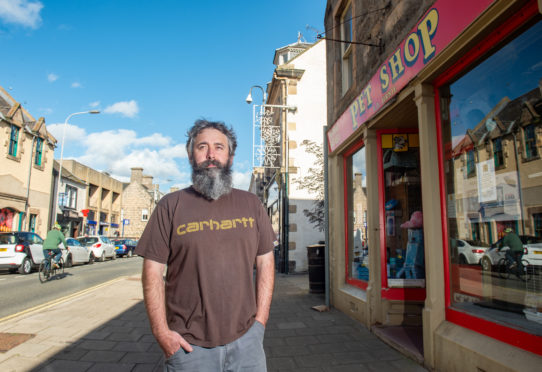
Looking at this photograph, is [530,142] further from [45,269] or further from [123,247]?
[123,247]

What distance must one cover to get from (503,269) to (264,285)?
2.50 meters

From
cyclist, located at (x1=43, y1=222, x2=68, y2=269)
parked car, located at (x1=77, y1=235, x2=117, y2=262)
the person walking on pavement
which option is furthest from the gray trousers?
parked car, located at (x1=77, y1=235, x2=117, y2=262)

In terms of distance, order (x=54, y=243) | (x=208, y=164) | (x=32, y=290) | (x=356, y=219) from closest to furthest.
→ (x=208, y=164), (x=356, y=219), (x=32, y=290), (x=54, y=243)

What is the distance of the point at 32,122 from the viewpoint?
24.4 m

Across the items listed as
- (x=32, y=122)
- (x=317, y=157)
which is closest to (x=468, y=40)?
(x=317, y=157)

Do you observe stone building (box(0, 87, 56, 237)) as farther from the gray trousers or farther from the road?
the gray trousers

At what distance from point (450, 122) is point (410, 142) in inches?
73.7

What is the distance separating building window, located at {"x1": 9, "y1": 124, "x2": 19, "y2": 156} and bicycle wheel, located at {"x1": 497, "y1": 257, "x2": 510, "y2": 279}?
25570mm

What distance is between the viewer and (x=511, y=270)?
3262mm

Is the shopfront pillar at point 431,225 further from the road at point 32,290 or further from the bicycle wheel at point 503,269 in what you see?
the road at point 32,290

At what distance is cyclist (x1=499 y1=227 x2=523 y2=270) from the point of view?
3205 millimetres

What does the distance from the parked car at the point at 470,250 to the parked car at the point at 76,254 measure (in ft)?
56.3

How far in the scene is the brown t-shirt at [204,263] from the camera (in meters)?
1.89

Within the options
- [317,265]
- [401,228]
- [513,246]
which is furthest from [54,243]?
[513,246]
